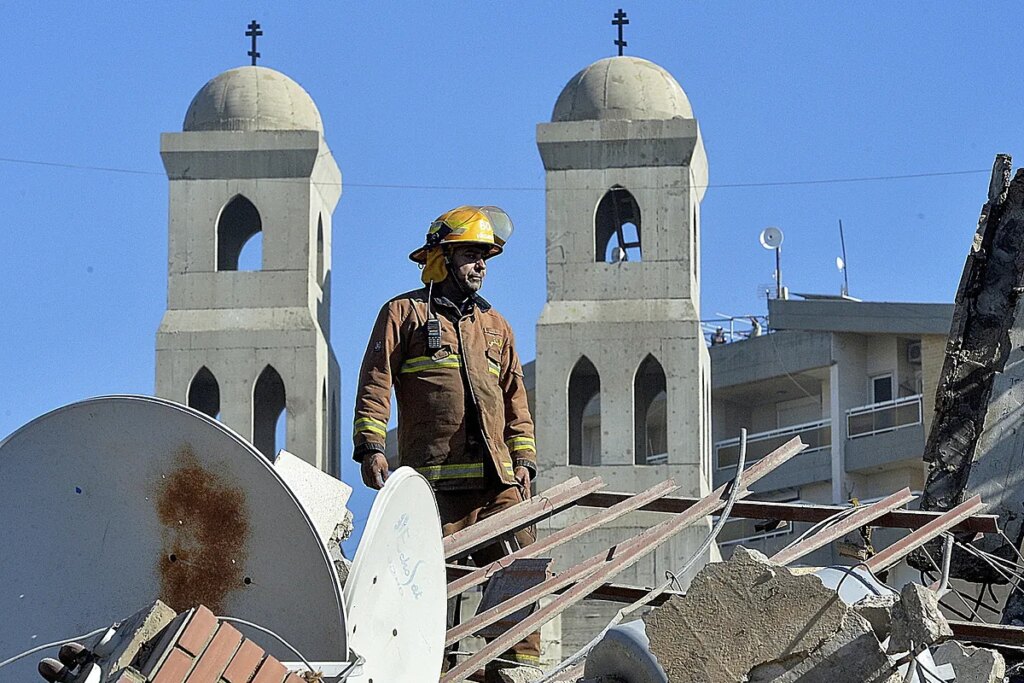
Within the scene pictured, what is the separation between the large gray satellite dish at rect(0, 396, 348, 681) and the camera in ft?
19.0

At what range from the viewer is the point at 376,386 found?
29.7 feet

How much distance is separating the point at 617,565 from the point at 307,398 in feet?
104

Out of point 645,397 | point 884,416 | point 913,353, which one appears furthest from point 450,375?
point 913,353

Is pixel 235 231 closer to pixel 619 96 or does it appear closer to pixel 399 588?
pixel 619 96

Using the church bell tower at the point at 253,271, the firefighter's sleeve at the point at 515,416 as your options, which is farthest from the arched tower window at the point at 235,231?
the firefighter's sleeve at the point at 515,416

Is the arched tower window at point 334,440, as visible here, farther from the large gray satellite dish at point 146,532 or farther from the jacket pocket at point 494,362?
the large gray satellite dish at point 146,532

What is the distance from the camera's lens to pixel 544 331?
38.2 meters

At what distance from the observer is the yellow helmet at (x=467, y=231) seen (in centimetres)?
905

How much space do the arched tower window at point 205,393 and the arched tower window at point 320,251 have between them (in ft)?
9.88

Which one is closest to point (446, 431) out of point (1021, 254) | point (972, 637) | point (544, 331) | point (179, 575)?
point (972, 637)

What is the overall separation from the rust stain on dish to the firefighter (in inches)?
119

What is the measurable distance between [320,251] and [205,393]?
12.7ft

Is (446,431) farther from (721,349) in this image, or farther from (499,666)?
(721,349)

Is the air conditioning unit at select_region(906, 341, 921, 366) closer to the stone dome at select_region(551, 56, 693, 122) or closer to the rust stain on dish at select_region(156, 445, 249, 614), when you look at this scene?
the stone dome at select_region(551, 56, 693, 122)
